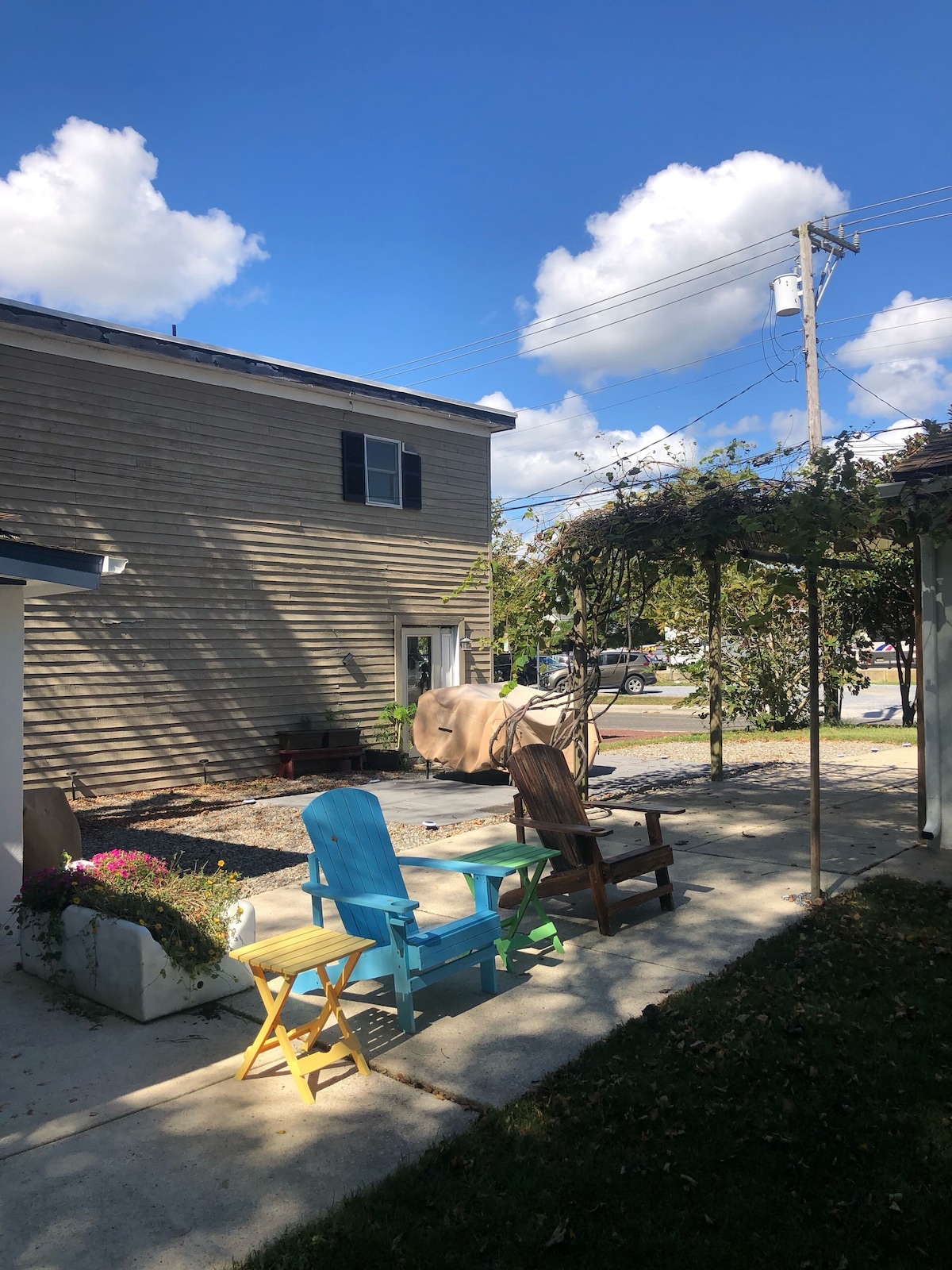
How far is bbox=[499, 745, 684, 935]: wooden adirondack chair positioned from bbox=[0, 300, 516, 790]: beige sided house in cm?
440

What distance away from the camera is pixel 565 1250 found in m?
2.59

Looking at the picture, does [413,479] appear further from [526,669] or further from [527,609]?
[526,669]

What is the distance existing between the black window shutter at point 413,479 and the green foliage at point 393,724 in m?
3.24

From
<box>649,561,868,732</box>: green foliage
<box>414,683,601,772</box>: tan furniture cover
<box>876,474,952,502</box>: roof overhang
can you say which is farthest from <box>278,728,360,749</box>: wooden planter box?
<box>876,474,952,502</box>: roof overhang

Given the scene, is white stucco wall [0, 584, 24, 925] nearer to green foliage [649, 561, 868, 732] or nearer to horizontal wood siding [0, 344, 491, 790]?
horizontal wood siding [0, 344, 491, 790]

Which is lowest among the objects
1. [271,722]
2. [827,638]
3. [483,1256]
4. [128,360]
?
[483,1256]

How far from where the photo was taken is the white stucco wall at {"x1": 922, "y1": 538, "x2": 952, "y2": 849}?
23.3 feet

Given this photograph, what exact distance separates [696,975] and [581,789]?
13.1 ft

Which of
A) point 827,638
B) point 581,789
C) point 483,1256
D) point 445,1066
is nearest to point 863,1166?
point 483,1256

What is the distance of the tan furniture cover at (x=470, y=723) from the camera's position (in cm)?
1134

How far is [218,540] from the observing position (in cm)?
1248

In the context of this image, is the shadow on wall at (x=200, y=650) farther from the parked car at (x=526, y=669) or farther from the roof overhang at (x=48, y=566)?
the roof overhang at (x=48, y=566)

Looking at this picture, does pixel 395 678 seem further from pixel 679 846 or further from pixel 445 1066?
pixel 445 1066

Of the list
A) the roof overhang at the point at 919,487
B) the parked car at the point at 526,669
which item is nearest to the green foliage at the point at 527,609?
→ the roof overhang at the point at 919,487
